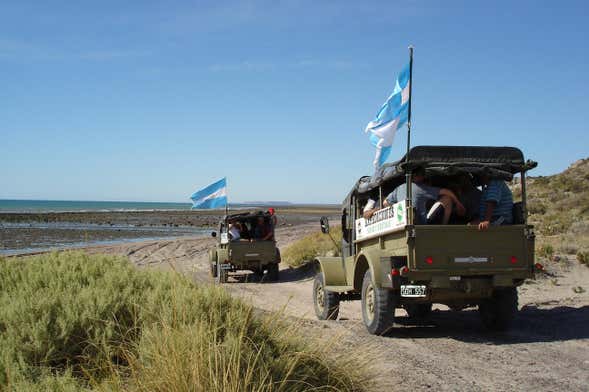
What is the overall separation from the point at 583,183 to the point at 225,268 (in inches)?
877

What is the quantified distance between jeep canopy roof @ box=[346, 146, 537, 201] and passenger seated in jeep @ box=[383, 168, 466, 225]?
→ 195 millimetres

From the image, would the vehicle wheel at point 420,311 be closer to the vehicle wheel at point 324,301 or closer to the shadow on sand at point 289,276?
the vehicle wheel at point 324,301

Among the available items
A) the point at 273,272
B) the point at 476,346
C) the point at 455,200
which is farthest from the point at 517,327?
the point at 273,272

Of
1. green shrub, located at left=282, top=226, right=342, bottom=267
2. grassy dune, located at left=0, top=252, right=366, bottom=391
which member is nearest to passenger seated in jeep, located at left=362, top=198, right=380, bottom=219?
grassy dune, located at left=0, top=252, right=366, bottom=391

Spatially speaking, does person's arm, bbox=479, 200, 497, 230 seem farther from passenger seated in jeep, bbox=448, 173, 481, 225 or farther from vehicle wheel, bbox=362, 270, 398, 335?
vehicle wheel, bbox=362, 270, 398, 335

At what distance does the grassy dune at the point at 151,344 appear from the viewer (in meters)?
4.35

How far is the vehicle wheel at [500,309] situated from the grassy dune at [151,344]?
4.27 meters

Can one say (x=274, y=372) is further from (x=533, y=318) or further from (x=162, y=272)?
(x=533, y=318)

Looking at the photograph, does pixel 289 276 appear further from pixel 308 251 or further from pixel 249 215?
pixel 249 215

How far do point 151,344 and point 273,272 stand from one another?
1394cm

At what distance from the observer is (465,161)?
8.38 metres

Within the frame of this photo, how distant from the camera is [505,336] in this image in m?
8.70

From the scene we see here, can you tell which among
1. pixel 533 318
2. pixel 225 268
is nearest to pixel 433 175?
pixel 533 318

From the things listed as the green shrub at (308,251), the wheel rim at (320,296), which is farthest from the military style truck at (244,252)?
the wheel rim at (320,296)
